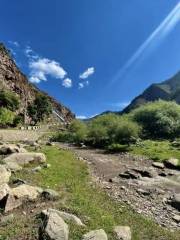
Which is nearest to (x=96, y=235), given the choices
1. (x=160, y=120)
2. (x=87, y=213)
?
(x=87, y=213)

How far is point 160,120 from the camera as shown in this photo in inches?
3423

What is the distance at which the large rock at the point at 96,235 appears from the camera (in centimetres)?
1503

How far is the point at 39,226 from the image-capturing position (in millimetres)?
15656

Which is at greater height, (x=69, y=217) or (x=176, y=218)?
(x=69, y=217)

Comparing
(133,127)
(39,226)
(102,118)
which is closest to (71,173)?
(39,226)

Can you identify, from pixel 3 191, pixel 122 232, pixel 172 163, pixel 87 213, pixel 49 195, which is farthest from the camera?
pixel 172 163

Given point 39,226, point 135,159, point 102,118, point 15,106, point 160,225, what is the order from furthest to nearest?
point 15,106
point 102,118
point 135,159
point 160,225
point 39,226

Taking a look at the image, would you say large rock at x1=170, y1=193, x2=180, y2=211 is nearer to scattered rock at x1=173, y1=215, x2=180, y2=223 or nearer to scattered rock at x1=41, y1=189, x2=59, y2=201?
scattered rock at x1=173, y1=215, x2=180, y2=223

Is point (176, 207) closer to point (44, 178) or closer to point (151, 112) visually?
point (44, 178)

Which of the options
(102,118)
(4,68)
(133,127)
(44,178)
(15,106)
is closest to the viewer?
(44,178)

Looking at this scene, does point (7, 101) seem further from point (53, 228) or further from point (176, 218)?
point (53, 228)

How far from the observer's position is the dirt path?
21875mm

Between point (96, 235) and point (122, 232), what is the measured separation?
223 centimetres

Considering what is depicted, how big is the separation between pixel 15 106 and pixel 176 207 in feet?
403
